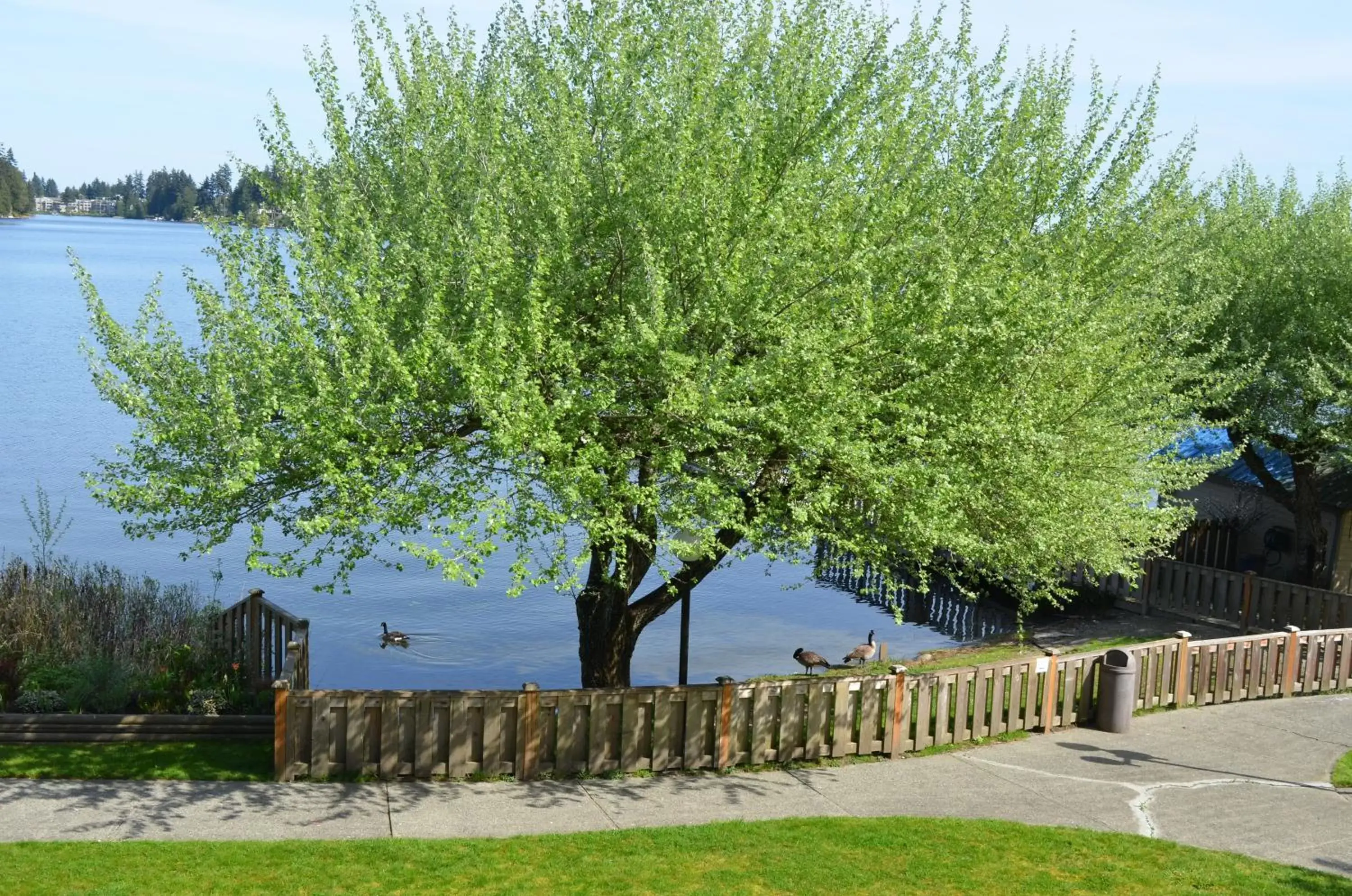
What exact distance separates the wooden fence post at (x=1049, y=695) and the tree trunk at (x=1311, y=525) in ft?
44.2

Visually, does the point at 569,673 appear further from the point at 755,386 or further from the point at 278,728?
the point at 755,386

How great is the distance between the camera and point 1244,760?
1638 cm

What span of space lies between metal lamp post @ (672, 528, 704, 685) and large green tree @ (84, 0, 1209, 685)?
23 cm

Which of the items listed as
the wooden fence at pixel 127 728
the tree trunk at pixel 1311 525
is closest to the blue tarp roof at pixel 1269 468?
the tree trunk at pixel 1311 525

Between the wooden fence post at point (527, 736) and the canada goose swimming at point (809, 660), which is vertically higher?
the wooden fence post at point (527, 736)

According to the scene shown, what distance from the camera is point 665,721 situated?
14.9 metres

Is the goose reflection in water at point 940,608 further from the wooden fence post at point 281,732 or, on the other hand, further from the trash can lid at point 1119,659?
the wooden fence post at point 281,732

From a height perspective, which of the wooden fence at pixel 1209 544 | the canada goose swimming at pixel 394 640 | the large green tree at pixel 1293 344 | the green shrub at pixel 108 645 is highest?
the large green tree at pixel 1293 344

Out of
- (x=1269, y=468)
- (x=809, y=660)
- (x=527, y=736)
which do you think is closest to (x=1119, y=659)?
(x=809, y=660)

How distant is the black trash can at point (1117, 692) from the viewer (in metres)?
17.3

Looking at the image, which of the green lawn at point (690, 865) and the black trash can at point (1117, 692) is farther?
the black trash can at point (1117, 692)

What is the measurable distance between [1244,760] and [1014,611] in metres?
13.0

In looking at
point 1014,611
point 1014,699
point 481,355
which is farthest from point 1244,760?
point 1014,611

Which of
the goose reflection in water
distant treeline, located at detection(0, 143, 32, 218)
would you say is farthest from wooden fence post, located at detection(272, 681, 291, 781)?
distant treeline, located at detection(0, 143, 32, 218)
